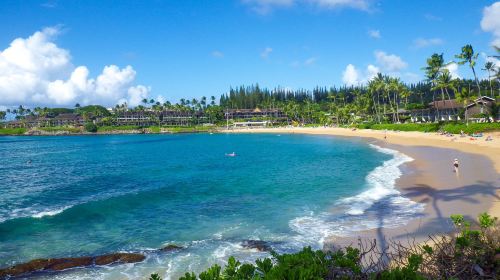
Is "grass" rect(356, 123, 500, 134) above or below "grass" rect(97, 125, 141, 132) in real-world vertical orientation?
below

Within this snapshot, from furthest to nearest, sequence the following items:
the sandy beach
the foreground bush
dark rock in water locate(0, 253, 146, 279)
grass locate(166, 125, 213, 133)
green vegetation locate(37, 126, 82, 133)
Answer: green vegetation locate(37, 126, 82, 133), grass locate(166, 125, 213, 133), the sandy beach, dark rock in water locate(0, 253, 146, 279), the foreground bush

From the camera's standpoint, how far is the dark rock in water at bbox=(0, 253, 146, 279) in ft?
53.8

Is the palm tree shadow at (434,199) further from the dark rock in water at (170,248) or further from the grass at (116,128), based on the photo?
the grass at (116,128)

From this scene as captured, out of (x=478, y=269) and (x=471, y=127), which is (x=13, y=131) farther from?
(x=478, y=269)

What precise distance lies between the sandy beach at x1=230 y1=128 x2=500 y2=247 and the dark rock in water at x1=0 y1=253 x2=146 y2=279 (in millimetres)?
9491

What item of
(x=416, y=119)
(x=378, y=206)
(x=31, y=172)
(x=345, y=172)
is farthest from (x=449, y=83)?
(x=31, y=172)

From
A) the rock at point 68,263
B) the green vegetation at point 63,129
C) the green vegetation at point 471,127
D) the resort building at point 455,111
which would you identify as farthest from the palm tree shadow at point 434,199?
the green vegetation at point 63,129

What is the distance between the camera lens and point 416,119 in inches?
4274

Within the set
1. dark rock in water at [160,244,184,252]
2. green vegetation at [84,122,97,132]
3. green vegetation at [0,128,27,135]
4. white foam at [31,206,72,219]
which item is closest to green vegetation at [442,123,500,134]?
dark rock in water at [160,244,184,252]

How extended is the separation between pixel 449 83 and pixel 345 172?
50635 millimetres

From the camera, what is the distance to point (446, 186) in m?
29.5

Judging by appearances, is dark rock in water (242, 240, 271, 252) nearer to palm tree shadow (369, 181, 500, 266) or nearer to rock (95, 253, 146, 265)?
rock (95, 253, 146, 265)

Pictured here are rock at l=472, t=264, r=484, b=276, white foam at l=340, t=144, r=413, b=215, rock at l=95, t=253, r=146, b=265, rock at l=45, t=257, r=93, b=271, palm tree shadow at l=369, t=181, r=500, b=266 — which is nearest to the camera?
rock at l=472, t=264, r=484, b=276

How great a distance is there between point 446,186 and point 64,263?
27.1m
